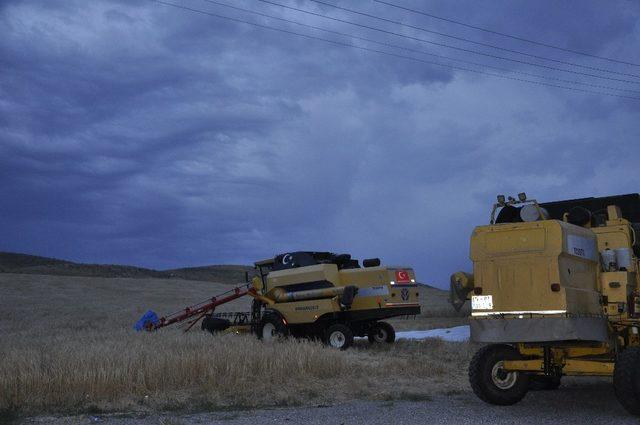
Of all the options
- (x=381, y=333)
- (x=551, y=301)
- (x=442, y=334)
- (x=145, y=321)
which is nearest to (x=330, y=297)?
(x=381, y=333)

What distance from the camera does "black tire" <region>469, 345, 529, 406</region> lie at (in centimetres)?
921

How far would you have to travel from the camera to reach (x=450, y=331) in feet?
73.9

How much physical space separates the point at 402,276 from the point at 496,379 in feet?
28.5

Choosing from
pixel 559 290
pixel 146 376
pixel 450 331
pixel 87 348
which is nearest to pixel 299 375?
pixel 146 376

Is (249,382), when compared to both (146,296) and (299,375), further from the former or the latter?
(146,296)

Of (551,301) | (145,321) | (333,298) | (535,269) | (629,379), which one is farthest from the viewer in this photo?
(145,321)

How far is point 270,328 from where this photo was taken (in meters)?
18.8

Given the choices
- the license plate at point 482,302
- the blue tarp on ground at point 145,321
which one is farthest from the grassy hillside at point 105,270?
the license plate at point 482,302

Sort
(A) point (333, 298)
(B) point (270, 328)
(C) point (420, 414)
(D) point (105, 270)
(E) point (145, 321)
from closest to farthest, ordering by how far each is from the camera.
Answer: (C) point (420, 414) → (A) point (333, 298) → (B) point (270, 328) → (E) point (145, 321) → (D) point (105, 270)

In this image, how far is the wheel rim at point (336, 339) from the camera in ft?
56.8

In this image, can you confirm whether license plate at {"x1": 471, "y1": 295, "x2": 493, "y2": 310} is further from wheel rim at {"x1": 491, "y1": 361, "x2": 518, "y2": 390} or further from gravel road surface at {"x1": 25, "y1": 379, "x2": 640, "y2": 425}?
gravel road surface at {"x1": 25, "y1": 379, "x2": 640, "y2": 425}

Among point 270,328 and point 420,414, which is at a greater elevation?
point 270,328

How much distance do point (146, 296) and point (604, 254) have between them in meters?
35.3

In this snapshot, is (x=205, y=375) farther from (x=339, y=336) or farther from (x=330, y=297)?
(x=330, y=297)
